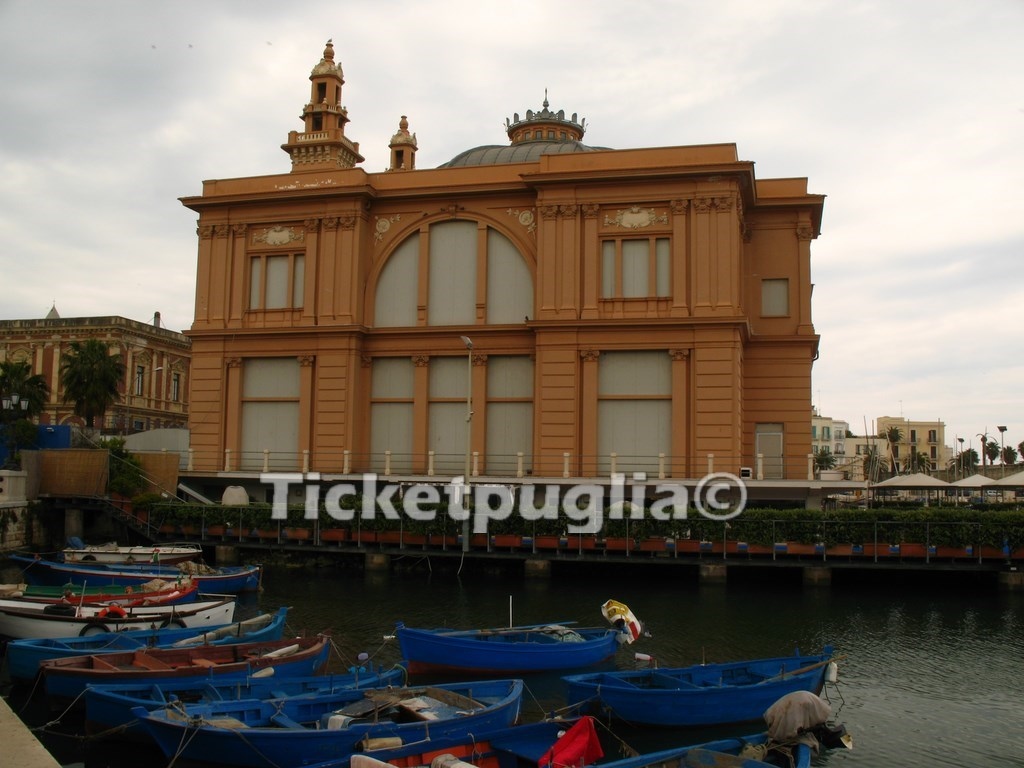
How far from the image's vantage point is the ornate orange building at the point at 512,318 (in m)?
41.0

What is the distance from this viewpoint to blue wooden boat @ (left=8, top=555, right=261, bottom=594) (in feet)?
102

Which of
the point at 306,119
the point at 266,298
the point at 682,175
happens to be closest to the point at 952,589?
the point at 682,175

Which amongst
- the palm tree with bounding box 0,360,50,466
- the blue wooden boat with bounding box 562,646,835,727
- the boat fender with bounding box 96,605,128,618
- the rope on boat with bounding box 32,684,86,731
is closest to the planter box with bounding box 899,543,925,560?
the blue wooden boat with bounding box 562,646,835,727

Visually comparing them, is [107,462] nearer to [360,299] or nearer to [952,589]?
[360,299]

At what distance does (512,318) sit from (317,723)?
98.3ft

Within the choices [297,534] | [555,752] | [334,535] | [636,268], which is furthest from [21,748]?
[636,268]

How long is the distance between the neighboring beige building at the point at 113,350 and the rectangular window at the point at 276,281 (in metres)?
35.8

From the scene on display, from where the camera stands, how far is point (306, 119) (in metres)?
60.7

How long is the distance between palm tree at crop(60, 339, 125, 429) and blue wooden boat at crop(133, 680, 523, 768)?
49.4m

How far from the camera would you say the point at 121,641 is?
21.0 meters

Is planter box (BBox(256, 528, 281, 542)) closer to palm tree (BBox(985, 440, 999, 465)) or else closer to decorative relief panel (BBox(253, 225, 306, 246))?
decorative relief panel (BBox(253, 225, 306, 246))

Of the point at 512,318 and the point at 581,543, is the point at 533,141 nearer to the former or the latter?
the point at 512,318

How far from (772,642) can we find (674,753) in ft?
41.7

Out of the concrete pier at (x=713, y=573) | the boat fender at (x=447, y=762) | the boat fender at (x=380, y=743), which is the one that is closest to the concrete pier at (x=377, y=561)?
the concrete pier at (x=713, y=573)
